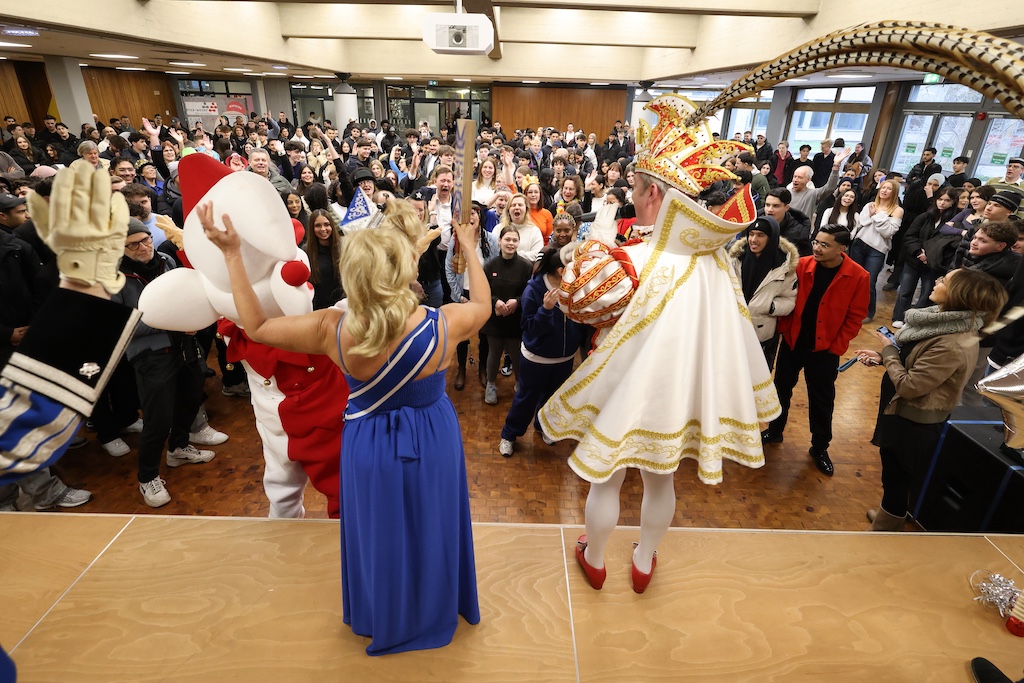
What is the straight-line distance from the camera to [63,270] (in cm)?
119

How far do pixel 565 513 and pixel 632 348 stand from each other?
5.31 feet

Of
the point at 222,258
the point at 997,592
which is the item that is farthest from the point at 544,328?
the point at 997,592

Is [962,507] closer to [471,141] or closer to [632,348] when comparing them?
[632,348]

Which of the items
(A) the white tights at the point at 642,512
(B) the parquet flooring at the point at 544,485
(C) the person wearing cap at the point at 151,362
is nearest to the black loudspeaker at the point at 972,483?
(B) the parquet flooring at the point at 544,485

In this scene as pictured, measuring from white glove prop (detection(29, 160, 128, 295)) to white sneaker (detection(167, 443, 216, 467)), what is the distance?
2462 millimetres

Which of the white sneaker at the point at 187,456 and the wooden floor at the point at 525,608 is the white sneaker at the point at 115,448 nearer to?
the white sneaker at the point at 187,456

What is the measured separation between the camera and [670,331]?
163 cm

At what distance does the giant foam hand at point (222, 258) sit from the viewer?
153 centimetres

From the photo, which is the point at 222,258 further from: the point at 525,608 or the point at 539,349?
the point at 539,349

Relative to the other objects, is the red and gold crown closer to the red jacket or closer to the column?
the red jacket

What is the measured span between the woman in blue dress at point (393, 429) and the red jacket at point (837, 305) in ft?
7.88

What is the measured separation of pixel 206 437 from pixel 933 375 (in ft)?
13.5

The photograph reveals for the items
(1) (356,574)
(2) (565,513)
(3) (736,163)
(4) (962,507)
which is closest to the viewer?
(1) (356,574)

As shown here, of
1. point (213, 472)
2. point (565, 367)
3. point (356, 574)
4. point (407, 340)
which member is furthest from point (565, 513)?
point (213, 472)
